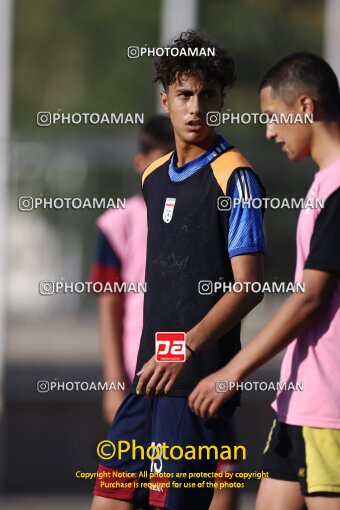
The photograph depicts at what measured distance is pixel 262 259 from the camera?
3.11m

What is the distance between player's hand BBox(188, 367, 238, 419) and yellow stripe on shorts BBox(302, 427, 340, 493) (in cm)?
25

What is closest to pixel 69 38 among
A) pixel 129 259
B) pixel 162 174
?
pixel 129 259

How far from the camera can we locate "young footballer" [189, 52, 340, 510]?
2.99 meters

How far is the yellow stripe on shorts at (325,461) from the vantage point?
3059 millimetres

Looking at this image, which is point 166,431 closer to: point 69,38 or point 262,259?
point 262,259

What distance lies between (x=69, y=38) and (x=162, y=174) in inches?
418

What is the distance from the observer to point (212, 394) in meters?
3.04

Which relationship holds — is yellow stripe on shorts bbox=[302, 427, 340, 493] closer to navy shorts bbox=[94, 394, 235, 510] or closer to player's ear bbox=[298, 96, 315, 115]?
navy shorts bbox=[94, 394, 235, 510]

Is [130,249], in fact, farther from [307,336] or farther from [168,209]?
[307,336]

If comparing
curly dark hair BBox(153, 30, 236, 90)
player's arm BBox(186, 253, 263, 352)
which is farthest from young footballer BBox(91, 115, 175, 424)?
player's arm BBox(186, 253, 263, 352)

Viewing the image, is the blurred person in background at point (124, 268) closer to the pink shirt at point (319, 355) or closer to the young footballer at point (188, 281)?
the young footballer at point (188, 281)

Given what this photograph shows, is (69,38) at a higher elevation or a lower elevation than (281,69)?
higher

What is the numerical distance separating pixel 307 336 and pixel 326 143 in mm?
499

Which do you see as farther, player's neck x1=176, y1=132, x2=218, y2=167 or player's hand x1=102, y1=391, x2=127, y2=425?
player's hand x1=102, y1=391, x2=127, y2=425
